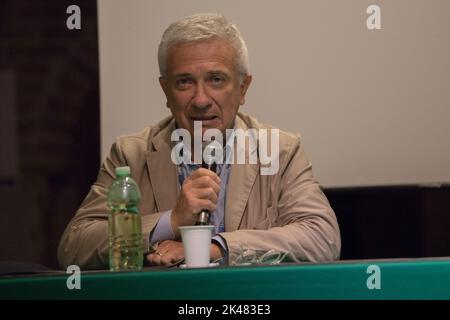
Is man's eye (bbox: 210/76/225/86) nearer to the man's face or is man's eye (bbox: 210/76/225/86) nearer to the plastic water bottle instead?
the man's face

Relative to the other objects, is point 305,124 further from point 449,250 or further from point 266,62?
point 449,250

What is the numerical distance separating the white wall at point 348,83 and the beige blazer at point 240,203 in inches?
19.1

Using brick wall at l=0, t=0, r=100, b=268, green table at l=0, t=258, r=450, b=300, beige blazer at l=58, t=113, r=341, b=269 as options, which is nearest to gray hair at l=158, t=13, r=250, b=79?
beige blazer at l=58, t=113, r=341, b=269

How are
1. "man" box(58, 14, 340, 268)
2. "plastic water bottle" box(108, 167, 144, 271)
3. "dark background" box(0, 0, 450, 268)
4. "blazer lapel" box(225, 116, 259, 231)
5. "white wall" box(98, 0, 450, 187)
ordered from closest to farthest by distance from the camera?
1. "plastic water bottle" box(108, 167, 144, 271)
2. "man" box(58, 14, 340, 268)
3. "blazer lapel" box(225, 116, 259, 231)
4. "white wall" box(98, 0, 450, 187)
5. "dark background" box(0, 0, 450, 268)

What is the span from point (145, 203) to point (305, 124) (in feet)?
2.70

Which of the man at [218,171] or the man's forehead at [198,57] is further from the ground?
the man's forehead at [198,57]

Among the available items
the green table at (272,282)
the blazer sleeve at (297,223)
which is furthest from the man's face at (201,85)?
the green table at (272,282)

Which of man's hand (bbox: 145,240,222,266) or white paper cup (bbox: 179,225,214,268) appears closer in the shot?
white paper cup (bbox: 179,225,214,268)

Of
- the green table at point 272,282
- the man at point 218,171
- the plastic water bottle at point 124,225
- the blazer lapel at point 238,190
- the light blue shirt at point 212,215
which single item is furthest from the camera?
the blazer lapel at point 238,190

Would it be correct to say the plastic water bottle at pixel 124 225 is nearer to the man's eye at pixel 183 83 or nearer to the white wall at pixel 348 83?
the man's eye at pixel 183 83

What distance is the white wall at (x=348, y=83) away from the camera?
10.5 ft

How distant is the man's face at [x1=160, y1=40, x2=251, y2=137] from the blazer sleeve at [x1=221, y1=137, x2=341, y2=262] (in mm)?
237

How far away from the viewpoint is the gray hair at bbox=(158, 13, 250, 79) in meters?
2.60
